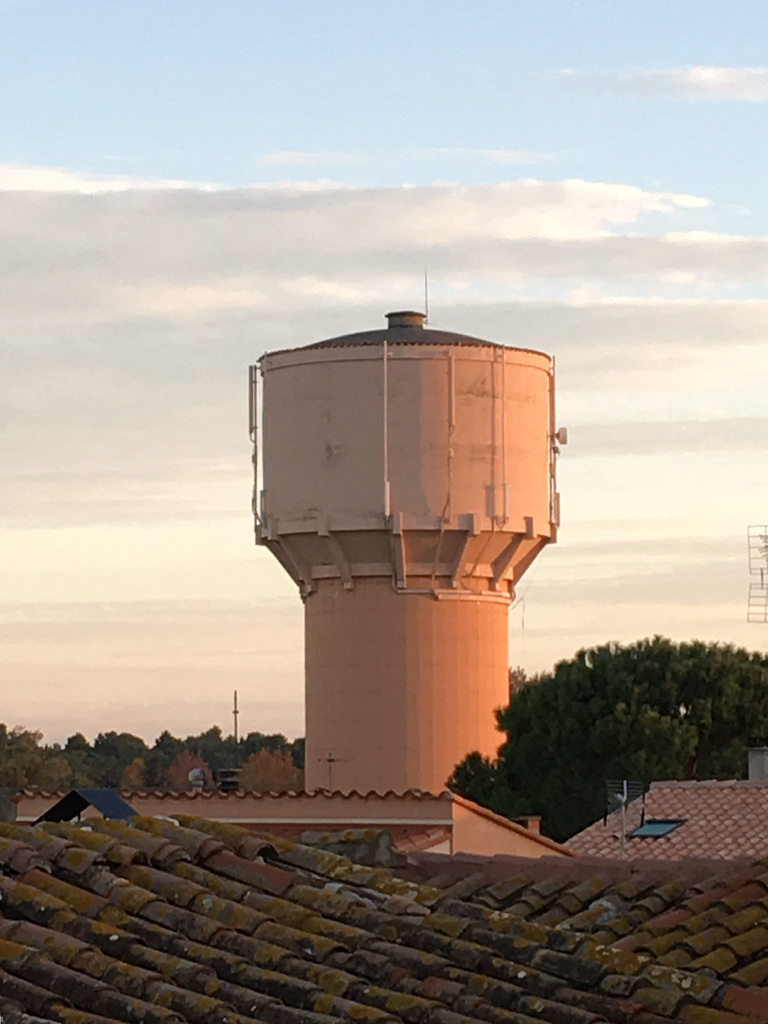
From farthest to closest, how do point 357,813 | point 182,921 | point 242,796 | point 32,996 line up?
1. point 242,796
2. point 357,813
3. point 182,921
4. point 32,996

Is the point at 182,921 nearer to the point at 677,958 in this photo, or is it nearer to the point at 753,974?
the point at 677,958

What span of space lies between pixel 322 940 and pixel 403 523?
132ft

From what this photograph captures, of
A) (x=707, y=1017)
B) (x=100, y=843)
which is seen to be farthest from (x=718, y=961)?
(x=100, y=843)

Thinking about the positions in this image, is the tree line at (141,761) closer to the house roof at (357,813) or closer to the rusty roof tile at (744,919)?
the house roof at (357,813)

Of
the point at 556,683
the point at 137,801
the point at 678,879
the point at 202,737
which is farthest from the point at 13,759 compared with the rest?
the point at 678,879

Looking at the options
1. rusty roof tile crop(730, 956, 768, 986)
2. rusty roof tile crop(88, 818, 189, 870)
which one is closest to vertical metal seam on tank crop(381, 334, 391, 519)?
rusty roof tile crop(88, 818, 189, 870)

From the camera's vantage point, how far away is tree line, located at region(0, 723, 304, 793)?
341 feet

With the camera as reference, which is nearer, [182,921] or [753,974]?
[182,921]

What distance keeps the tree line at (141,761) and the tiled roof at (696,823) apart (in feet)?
138

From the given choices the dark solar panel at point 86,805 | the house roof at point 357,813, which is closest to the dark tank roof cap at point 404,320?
the house roof at point 357,813

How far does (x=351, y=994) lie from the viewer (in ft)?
26.8

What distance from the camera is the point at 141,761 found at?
410ft

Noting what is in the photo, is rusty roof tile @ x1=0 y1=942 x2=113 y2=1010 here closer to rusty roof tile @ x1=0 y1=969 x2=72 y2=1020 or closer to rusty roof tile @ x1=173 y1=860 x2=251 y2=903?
rusty roof tile @ x1=0 y1=969 x2=72 y2=1020

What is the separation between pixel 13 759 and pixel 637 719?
6100 centimetres
